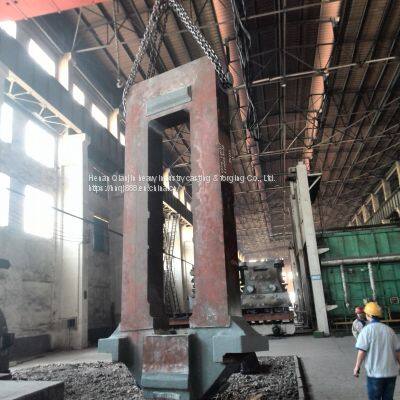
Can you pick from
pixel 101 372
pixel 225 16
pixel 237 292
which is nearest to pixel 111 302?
pixel 101 372

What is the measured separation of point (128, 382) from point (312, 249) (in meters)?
7.28

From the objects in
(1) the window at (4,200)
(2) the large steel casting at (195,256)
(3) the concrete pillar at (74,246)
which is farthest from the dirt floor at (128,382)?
(3) the concrete pillar at (74,246)

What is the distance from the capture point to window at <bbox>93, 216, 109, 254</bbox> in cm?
1399

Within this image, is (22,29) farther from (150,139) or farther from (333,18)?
(150,139)

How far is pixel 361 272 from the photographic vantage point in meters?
11.3

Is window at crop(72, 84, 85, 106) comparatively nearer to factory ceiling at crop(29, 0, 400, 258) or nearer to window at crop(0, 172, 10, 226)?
factory ceiling at crop(29, 0, 400, 258)

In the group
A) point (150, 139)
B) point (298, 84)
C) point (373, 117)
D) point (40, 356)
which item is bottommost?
point (40, 356)

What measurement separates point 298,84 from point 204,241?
43.2 feet

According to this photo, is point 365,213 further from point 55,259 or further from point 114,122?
point 55,259

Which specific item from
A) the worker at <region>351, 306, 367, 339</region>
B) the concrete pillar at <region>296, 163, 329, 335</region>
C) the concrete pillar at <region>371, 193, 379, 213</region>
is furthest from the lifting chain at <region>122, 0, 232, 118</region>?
the concrete pillar at <region>371, 193, 379, 213</region>

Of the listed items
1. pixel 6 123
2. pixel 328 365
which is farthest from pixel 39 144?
pixel 328 365

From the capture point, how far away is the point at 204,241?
8.18ft

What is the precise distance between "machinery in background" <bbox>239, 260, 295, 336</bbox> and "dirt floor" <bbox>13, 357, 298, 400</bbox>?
4212 millimetres

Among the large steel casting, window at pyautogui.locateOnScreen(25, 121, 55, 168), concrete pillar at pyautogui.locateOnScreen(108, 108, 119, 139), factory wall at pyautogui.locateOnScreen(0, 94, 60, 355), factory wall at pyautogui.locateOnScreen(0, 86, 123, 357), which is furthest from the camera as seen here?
concrete pillar at pyautogui.locateOnScreen(108, 108, 119, 139)
